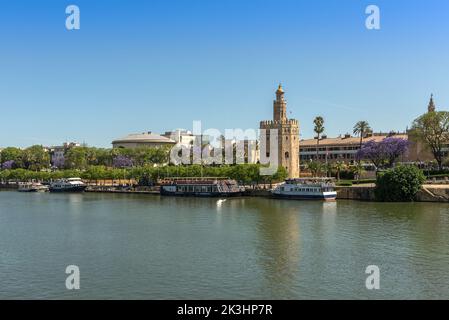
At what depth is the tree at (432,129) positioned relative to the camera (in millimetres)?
90875

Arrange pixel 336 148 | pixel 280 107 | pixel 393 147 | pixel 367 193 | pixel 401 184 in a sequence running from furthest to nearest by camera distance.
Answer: pixel 336 148 < pixel 280 107 < pixel 393 147 < pixel 367 193 < pixel 401 184

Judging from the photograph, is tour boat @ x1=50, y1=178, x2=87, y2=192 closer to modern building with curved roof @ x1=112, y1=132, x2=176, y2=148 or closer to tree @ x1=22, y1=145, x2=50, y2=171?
tree @ x1=22, y1=145, x2=50, y2=171

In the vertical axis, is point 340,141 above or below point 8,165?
above

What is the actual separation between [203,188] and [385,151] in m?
35.0

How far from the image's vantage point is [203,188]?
97875mm

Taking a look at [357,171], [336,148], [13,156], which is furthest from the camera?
[13,156]

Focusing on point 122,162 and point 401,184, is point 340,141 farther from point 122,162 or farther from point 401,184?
point 401,184

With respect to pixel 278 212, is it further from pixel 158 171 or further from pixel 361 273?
pixel 158 171

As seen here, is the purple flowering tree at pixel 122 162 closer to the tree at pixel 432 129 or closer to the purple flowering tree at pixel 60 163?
the purple flowering tree at pixel 60 163

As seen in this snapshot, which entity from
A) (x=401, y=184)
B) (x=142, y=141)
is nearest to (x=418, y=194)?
(x=401, y=184)

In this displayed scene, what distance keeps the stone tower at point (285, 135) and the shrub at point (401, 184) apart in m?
31.2

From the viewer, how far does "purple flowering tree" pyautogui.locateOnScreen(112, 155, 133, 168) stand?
14688 centimetres

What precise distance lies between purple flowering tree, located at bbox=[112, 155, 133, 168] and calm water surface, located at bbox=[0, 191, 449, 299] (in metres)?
81.4

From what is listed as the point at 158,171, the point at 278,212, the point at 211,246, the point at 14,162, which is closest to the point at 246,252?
the point at 211,246
